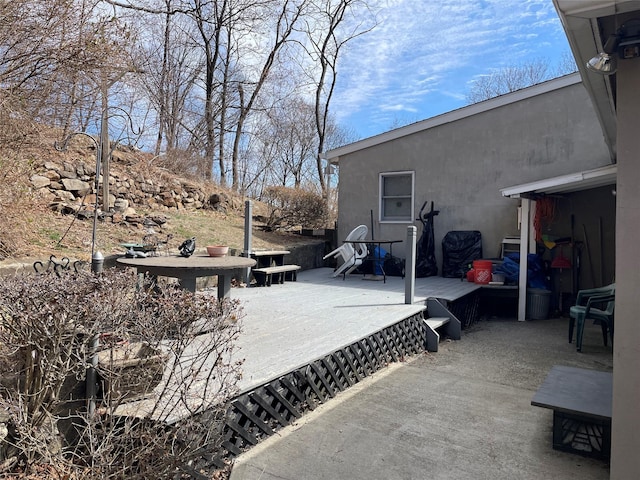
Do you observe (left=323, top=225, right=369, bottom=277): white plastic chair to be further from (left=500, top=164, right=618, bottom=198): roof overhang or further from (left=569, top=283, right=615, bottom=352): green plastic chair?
(left=569, top=283, right=615, bottom=352): green plastic chair

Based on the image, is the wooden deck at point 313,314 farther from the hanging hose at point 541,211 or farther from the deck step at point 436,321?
the hanging hose at point 541,211

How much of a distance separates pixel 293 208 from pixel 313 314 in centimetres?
625

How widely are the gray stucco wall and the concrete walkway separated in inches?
168

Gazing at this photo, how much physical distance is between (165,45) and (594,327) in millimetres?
13392

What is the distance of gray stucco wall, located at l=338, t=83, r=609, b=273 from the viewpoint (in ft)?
26.3

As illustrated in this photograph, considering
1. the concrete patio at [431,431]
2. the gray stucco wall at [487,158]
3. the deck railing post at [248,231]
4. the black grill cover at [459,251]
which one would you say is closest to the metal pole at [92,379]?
the concrete patio at [431,431]

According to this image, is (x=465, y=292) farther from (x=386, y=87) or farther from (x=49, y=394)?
(x=386, y=87)

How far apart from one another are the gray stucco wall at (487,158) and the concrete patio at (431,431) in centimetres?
414

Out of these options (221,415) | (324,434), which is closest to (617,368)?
(324,434)

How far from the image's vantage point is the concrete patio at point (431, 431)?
8.73ft

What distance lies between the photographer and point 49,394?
2443mm

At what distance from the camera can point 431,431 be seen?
10.4 ft

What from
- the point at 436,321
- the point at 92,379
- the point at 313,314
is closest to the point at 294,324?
the point at 313,314

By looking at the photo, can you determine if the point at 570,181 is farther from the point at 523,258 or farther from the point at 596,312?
the point at 596,312
